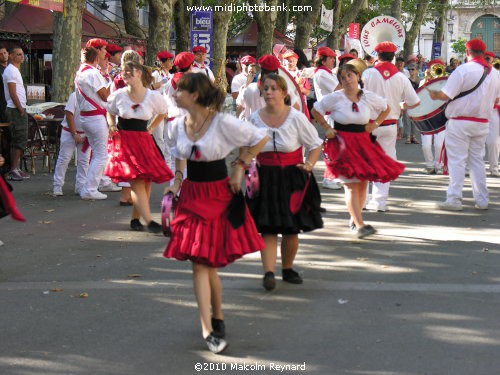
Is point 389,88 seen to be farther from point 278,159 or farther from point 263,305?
point 263,305

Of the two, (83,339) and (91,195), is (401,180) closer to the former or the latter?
(91,195)

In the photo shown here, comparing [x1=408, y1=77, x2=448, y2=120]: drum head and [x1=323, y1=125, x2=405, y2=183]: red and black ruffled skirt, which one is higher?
[x1=408, y1=77, x2=448, y2=120]: drum head

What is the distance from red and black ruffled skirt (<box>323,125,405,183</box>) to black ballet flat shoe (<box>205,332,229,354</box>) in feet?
13.6

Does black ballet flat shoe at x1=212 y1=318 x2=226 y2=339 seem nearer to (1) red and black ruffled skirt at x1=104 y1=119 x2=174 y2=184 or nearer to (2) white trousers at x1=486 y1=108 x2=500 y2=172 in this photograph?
(1) red and black ruffled skirt at x1=104 y1=119 x2=174 y2=184

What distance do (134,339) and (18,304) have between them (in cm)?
139

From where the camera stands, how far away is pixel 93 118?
1302cm

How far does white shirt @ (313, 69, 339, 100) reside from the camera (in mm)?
14048

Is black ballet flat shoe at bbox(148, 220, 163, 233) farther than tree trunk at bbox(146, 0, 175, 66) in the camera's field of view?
No

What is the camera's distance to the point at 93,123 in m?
13.0

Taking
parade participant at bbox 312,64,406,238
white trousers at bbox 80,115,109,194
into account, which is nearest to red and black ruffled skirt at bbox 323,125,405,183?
parade participant at bbox 312,64,406,238

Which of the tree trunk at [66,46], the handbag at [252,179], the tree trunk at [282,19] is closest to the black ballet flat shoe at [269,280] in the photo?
the handbag at [252,179]

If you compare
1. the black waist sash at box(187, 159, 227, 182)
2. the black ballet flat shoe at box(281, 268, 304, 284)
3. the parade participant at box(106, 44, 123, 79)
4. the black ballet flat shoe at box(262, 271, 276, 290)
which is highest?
the parade participant at box(106, 44, 123, 79)

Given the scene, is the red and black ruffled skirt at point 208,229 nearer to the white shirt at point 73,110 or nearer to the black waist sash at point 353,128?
the black waist sash at point 353,128

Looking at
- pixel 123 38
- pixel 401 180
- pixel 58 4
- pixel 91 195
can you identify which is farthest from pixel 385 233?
pixel 123 38
